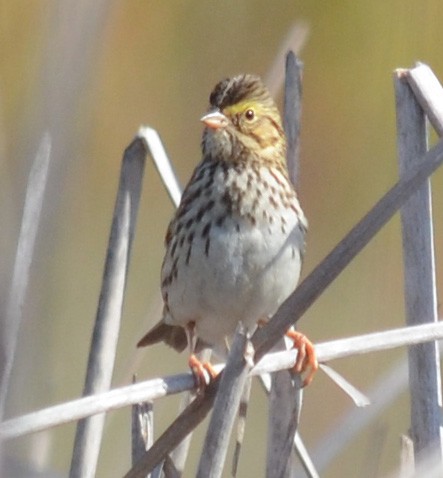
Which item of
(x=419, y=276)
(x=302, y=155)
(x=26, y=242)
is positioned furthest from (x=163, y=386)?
(x=302, y=155)

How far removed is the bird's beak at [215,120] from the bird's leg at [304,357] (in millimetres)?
475

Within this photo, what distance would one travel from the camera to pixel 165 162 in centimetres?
279

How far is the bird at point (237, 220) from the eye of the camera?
2.91m

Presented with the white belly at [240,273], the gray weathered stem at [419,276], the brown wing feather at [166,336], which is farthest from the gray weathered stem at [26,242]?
the brown wing feather at [166,336]

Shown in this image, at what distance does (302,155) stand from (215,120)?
5.07ft

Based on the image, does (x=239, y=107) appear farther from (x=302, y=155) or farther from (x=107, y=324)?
(x=302, y=155)

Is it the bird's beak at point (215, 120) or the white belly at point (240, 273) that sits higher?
the bird's beak at point (215, 120)

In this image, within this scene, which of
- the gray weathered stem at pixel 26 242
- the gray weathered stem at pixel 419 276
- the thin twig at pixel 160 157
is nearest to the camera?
the gray weathered stem at pixel 26 242

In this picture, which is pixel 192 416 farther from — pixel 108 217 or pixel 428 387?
pixel 108 217

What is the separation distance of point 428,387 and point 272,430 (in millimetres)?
305

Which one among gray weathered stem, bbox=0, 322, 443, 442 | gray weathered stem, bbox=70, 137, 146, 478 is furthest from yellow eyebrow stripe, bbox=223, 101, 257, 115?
gray weathered stem, bbox=0, 322, 443, 442

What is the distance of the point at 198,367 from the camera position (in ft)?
8.68

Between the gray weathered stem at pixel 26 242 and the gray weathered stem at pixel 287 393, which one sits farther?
the gray weathered stem at pixel 287 393

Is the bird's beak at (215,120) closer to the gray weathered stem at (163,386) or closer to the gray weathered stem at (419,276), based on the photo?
the gray weathered stem at (419,276)
